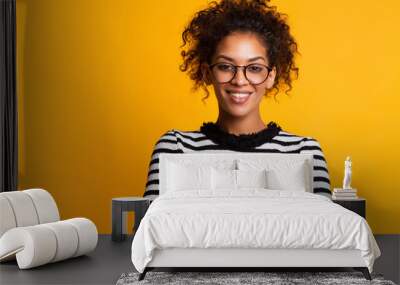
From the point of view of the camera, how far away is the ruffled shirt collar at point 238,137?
7.29 metres

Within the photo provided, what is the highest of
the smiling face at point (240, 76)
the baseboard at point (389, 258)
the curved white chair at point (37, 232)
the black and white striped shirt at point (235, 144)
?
the smiling face at point (240, 76)

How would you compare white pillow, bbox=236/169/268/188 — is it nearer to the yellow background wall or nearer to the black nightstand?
the black nightstand

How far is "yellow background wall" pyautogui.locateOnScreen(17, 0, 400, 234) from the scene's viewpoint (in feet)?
24.5

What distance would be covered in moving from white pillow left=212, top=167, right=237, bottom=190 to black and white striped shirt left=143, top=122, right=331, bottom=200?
25.6 inches

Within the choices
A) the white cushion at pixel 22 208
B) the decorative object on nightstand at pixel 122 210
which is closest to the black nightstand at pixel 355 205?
the decorative object on nightstand at pixel 122 210

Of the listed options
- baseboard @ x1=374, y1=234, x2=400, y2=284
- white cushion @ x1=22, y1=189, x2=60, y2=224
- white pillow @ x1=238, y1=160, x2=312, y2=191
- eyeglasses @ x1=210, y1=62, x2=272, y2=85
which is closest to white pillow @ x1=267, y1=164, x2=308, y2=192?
white pillow @ x1=238, y1=160, x2=312, y2=191

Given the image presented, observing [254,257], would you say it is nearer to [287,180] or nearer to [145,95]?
[287,180]

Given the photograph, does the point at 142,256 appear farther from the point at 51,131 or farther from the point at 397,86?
the point at 397,86

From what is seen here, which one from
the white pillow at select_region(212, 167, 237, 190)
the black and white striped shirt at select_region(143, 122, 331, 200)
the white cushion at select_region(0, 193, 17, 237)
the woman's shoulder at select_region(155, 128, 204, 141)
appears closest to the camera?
the white cushion at select_region(0, 193, 17, 237)

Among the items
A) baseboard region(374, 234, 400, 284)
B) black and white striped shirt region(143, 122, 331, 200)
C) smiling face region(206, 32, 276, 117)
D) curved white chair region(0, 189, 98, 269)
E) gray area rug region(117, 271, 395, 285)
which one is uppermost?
smiling face region(206, 32, 276, 117)

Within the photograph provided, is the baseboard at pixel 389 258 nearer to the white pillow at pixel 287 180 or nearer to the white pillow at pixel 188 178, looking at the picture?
the white pillow at pixel 287 180

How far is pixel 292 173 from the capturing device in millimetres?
6766

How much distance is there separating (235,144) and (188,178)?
31.3 inches

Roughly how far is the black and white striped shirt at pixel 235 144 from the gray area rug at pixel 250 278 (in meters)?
1.95
